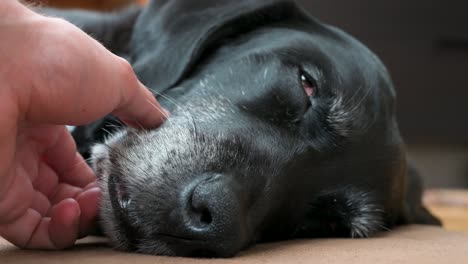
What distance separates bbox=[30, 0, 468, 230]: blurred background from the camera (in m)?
6.65

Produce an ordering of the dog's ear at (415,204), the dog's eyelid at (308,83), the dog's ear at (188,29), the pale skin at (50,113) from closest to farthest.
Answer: the pale skin at (50,113), the dog's eyelid at (308,83), the dog's ear at (188,29), the dog's ear at (415,204)

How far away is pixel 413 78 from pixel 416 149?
840 millimetres

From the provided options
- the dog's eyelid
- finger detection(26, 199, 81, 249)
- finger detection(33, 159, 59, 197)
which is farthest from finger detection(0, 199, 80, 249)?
the dog's eyelid

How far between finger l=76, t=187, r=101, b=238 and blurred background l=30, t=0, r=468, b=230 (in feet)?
16.3

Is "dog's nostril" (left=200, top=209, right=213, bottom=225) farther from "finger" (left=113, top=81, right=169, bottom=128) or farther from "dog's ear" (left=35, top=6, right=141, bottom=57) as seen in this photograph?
"dog's ear" (left=35, top=6, right=141, bottom=57)

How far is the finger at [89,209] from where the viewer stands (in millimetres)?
1720

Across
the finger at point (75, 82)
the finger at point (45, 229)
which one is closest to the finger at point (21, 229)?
the finger at point (45, 229)

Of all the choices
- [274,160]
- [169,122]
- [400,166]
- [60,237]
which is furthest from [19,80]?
[400,166]

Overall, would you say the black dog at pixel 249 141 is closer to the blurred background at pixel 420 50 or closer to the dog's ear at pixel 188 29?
the dog's ear at pixel 188 29

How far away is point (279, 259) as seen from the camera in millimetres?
1520

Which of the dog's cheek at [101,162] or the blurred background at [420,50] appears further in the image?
the blurred background at [420,50]

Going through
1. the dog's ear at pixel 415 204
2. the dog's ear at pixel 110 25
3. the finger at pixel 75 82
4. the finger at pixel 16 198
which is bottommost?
the dog's ear at pixel 415 204

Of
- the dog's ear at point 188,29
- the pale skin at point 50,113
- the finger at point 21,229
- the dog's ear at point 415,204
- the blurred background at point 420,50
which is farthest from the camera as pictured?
the blurred background at point 420,50

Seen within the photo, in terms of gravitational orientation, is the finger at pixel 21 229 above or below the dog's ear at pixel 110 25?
above
